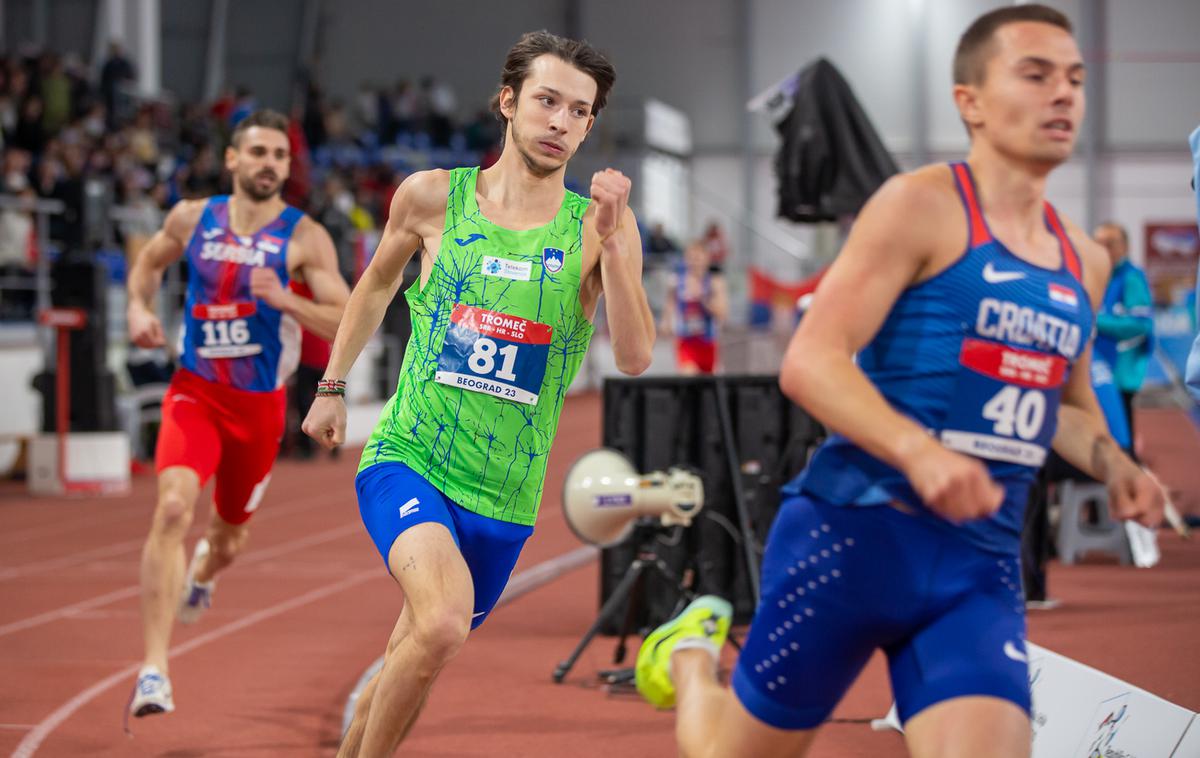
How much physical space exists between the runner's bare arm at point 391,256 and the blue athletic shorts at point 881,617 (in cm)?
184

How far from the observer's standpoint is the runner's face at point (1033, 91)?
9.71 ft

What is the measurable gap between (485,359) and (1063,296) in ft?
5.97

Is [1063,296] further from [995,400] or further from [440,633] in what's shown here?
[440,633]

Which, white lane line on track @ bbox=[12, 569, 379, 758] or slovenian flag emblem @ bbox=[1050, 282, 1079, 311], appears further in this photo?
white lane line on track @ bbox=[12, 569, 379, 758]

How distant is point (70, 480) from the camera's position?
15156mm

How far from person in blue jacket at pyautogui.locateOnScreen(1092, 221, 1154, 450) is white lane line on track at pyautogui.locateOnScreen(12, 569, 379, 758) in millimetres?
5093

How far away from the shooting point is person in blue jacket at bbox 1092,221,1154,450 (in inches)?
394

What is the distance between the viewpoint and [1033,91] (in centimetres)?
296

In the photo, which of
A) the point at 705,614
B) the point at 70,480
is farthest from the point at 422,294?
the point at 70,480

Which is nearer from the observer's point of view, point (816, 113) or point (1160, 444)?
point (816, 113)

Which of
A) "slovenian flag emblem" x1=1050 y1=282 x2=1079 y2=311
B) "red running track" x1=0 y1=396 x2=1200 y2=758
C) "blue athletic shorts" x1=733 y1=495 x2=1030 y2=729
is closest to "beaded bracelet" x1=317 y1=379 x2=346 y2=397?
"red running track" x1=0 y1=396 x2=1200 y2=758

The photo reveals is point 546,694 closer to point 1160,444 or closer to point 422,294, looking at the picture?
point 422,294

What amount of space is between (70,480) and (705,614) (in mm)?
12599

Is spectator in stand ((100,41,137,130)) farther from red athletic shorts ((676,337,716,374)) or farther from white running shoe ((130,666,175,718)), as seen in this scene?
white running shoe ((130,666,175,718))
